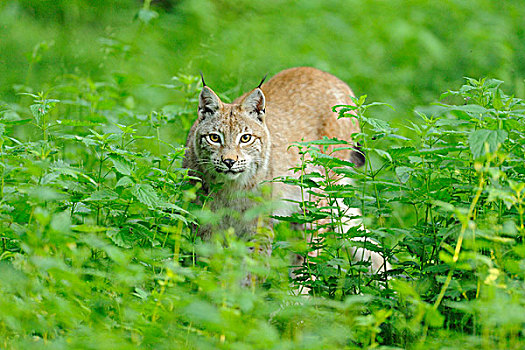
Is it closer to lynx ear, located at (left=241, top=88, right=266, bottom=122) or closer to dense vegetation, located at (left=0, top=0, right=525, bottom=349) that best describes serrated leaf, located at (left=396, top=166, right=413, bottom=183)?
dense vegetation, located at (left=0, top=0, right=525, bottom=349)

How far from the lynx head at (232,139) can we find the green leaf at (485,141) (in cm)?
171

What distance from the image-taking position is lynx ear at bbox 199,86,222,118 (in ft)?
14.3

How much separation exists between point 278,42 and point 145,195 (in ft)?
18.7

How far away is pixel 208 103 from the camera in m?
4.41

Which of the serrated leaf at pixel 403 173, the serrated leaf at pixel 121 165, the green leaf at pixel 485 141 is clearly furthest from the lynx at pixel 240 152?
the green leaf at pixel 485 141

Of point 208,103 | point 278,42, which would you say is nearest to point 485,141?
point 208,103

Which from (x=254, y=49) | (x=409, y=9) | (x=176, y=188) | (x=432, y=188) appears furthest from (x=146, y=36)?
(x=432, y=188)

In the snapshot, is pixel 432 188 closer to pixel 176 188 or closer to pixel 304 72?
pixel 176 188

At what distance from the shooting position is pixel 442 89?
7.52m

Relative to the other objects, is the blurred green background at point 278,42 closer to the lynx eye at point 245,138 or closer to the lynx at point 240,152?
the lynx at point 240,152

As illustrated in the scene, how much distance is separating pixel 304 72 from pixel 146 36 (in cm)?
376

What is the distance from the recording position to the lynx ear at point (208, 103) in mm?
4367

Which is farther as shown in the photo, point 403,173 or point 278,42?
point 278,42

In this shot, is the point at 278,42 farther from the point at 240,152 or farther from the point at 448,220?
the point at 448,220
